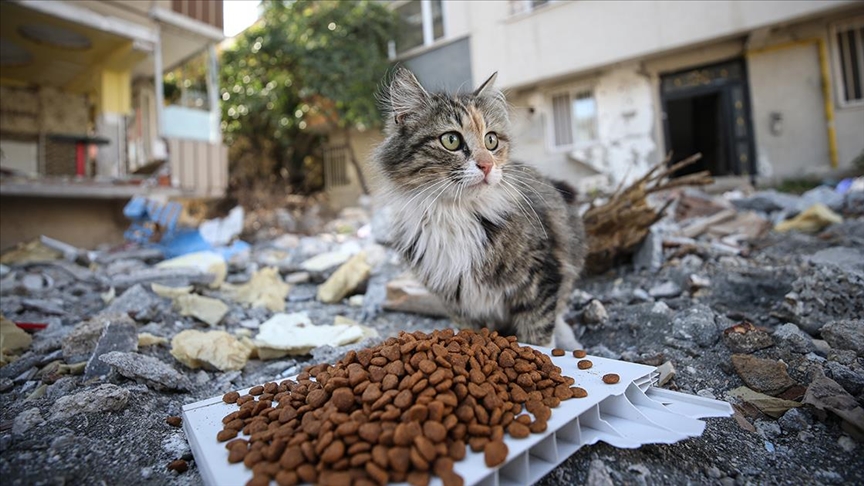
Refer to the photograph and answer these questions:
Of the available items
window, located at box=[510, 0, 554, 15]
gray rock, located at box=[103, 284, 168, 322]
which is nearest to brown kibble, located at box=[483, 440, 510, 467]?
gray rock, located at box=[103, 284, 168, 322]

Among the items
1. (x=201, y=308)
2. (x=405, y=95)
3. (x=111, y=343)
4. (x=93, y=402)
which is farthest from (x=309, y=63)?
(x=93, y=402)

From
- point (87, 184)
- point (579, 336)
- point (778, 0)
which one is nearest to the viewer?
point (579, 336)

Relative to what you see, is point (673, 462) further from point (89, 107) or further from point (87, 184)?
point (89, 107)

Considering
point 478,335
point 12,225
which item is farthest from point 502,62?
point 12,225

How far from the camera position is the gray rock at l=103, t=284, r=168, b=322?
2.96m

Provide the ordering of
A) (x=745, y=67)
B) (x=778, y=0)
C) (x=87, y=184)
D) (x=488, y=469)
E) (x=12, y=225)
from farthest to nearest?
(x=745, y=67) → (x=87, y=184) → (x=12, y=225) → (x=778, y=0) → (x=488, y=469)

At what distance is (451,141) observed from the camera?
2.04 m

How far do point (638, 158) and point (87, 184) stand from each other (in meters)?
9.63

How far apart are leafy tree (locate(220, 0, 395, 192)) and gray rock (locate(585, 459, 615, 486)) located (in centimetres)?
905

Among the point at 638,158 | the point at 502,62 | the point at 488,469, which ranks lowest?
the point at 488,469

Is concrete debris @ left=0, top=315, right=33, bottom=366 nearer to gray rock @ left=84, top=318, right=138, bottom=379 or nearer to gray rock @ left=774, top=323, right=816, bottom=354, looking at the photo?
gray rock @ left=84, top=318, right=138, bottom=379

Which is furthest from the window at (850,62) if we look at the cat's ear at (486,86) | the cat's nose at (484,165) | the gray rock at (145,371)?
the gray rock at (145,371)

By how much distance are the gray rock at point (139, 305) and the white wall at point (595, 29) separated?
145 inches

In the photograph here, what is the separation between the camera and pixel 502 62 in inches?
228
